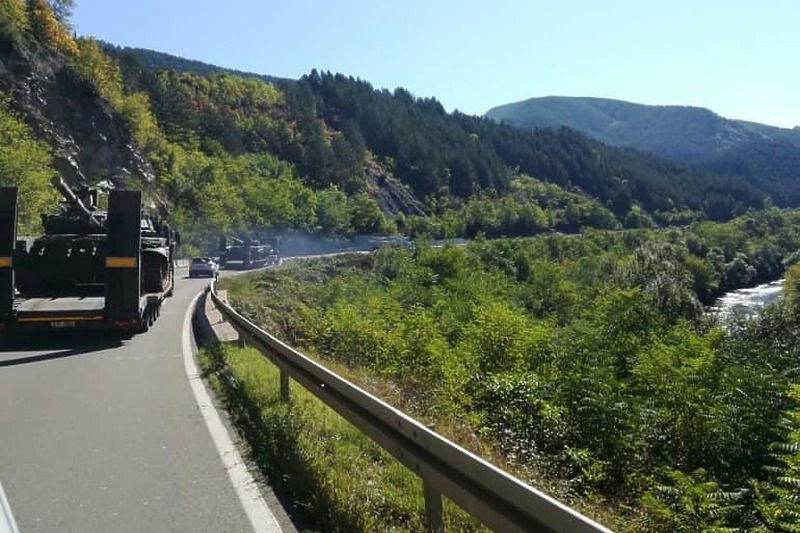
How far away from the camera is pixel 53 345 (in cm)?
1451

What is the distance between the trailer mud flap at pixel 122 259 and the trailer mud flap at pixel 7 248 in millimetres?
1743

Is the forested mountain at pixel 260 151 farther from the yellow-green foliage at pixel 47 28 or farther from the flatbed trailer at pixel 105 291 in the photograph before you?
the flatbed trailer at pixel 105 291

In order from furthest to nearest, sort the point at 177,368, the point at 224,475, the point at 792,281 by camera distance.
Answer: the point at 792,281
the point at 177,368
the point at 224,475

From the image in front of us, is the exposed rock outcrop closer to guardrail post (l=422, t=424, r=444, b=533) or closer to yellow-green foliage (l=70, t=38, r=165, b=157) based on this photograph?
yellow-green foliage (l=70, t=38, r=165, b=157)

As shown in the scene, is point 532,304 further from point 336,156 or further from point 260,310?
point 336,156

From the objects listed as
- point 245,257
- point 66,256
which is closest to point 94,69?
point 245,257

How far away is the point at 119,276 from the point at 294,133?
442 feet

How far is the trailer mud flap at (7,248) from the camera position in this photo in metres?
14.0

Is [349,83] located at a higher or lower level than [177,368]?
higher

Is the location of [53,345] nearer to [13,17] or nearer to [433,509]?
[433,509]

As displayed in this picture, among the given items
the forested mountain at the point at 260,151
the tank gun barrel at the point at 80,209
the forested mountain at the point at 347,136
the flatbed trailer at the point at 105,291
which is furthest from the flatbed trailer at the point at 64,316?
the forested mountain at the point at 347,136

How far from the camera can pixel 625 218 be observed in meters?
188

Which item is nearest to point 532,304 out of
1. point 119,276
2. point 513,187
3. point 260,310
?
point 260,310

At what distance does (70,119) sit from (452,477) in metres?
67.5
